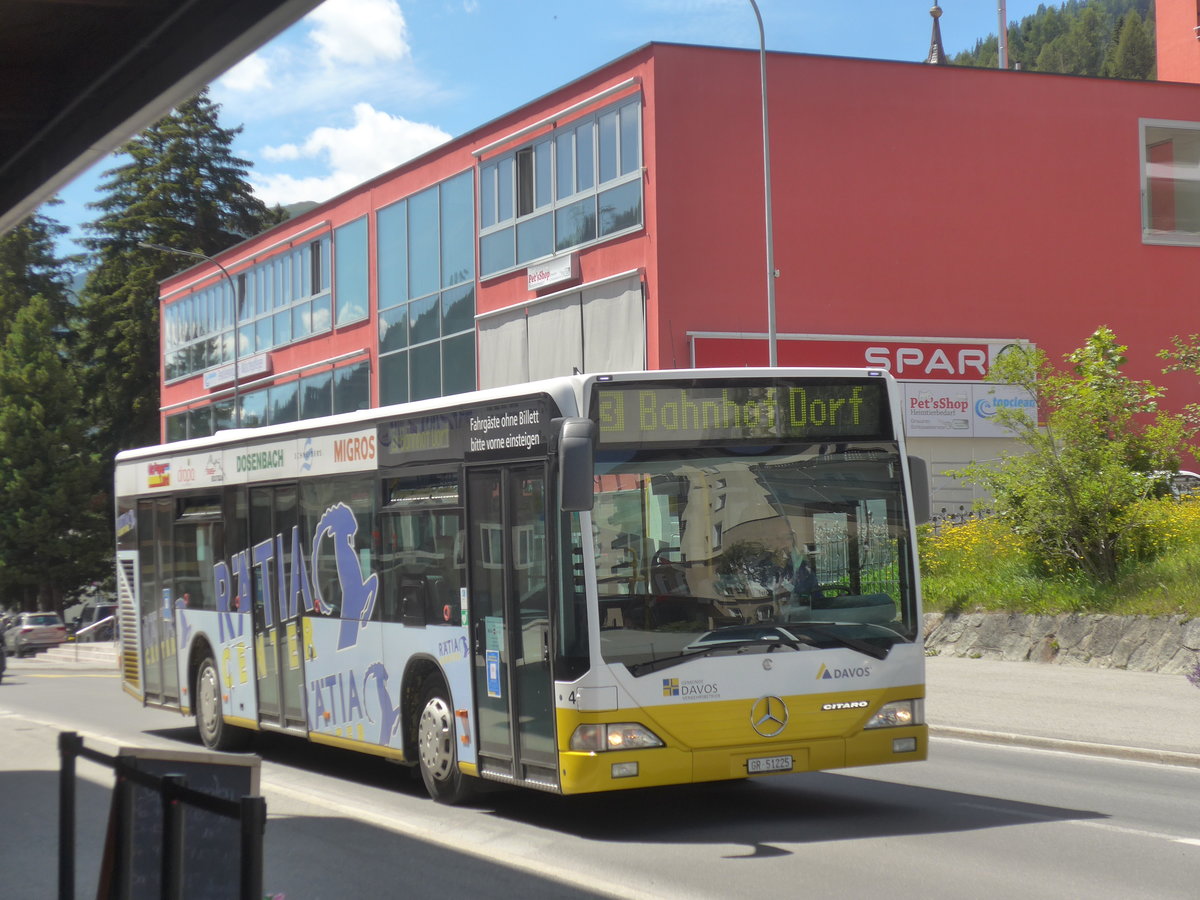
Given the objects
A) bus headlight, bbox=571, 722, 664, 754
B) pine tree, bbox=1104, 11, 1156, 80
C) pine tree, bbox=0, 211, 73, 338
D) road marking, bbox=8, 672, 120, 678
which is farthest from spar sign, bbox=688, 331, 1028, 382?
pine tree, bbox=1104, 11, 1156, 80

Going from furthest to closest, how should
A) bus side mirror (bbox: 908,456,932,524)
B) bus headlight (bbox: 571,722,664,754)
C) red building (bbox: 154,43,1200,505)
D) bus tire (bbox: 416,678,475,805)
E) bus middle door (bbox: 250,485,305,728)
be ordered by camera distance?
1. red building (bbox: 154,43,1200,505)
2. bus middle door (bbox: 250,485,305,728)
3. bus tire (bbox: 416,678,475,805)
4. bus side mirror (bbox: 908,456,932,524)
5. bus headlight (bbox: 571,722,664,754)

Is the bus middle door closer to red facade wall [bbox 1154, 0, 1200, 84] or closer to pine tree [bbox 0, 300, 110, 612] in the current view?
red facade wall [bbox 1154, 0, 1200, 84]

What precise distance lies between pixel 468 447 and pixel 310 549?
295cm

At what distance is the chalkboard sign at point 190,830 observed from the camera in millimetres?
4891

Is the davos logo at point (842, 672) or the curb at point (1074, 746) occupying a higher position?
the davos logo at point (842, 672)

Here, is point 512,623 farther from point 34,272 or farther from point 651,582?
point 34,272

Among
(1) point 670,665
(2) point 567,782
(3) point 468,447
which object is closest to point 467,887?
(2) point 567,782

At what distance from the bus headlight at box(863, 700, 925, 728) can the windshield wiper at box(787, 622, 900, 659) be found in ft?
1.11

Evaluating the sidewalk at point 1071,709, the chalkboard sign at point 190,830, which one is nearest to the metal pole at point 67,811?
the chalkboard sign at point 190,830

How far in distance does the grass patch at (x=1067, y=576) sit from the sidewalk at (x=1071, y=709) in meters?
0.97

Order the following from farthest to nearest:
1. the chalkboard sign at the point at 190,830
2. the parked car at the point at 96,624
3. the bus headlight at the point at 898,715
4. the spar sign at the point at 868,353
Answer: the parked car at the point at 96,624, the spar sign at the point at 868,353, the bus headlight at the point at 898,715, the chalkboard sign at the point at 190,830

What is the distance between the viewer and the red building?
30062 mm

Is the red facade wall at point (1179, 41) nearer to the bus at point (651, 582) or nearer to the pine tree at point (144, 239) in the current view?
the pine tree at point (144, 239)

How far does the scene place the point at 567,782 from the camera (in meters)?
9.12
